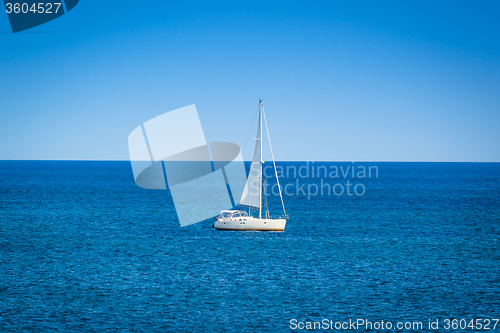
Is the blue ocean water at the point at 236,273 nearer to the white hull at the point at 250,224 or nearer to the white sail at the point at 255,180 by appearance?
the white hull at the point at 250,224

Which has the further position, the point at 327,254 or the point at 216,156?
the point at 216,156

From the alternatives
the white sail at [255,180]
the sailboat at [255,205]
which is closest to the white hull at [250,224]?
the sailboat at [255,205]

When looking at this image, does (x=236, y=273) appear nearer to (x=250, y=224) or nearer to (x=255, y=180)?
(x=250, y=224)

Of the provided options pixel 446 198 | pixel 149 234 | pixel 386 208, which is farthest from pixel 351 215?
pixel 446 198

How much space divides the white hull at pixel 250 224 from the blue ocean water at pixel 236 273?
2.78ft

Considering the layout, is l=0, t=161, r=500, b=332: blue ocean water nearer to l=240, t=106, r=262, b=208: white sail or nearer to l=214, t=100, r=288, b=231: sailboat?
l=214, t=100, r=288, b=231: sailboat

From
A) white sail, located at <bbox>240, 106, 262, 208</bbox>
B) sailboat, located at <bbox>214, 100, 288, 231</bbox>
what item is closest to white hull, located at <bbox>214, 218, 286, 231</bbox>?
sailboat, located at <bbox>214, 100, 288, 231</bbox>

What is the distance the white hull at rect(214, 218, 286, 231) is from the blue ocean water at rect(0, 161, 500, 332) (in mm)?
848

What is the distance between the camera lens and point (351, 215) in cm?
7262

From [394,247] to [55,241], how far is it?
41.1 meters

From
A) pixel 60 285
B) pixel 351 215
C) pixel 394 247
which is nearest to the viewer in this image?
pixel 60 285

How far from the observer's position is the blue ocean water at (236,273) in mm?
27734

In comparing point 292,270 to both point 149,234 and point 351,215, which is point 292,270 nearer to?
point 149,234

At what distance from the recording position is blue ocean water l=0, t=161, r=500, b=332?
2773 cm
